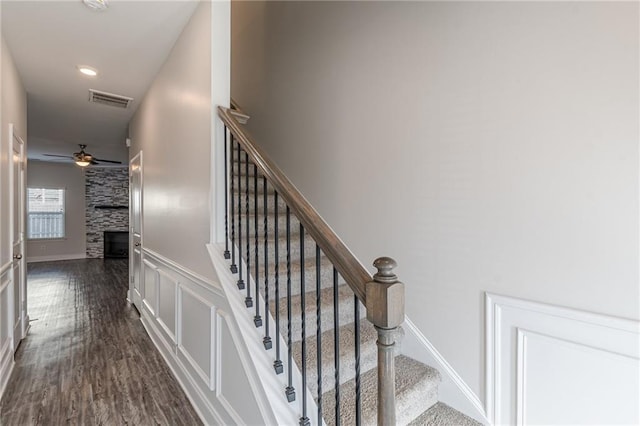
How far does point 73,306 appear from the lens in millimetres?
4316

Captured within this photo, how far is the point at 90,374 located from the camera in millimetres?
2510

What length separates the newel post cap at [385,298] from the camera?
88cm

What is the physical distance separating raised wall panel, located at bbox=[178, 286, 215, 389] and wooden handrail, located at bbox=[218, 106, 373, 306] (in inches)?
37.9

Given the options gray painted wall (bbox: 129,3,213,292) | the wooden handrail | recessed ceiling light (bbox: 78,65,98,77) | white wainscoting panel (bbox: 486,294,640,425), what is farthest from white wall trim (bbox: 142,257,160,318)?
white wainscoting panel (bbox: 486,294,640,425)

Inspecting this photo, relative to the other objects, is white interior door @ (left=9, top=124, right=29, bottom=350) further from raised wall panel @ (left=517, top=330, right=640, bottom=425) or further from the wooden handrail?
raised wall panel @ (left=517, top=330, right=640, bottom=425)

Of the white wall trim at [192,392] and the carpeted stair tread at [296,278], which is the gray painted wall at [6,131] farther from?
the carpeted stair tread at [296,278]

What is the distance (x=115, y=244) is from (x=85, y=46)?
8.15 meters

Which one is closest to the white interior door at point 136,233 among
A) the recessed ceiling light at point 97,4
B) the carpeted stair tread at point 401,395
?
the recessed ceiling light at point 97,4

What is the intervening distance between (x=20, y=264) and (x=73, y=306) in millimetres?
1511

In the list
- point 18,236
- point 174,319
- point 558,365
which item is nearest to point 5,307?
point 18,236

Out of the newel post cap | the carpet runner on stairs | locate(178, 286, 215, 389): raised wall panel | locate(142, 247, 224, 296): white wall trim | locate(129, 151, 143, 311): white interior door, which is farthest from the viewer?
locate(129, 151, 143, 311): white interior door

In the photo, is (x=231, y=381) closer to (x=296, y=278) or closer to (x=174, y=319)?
(x=296, y=278)

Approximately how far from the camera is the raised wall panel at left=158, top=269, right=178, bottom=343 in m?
2.52

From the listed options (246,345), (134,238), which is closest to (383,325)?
(246,345)
